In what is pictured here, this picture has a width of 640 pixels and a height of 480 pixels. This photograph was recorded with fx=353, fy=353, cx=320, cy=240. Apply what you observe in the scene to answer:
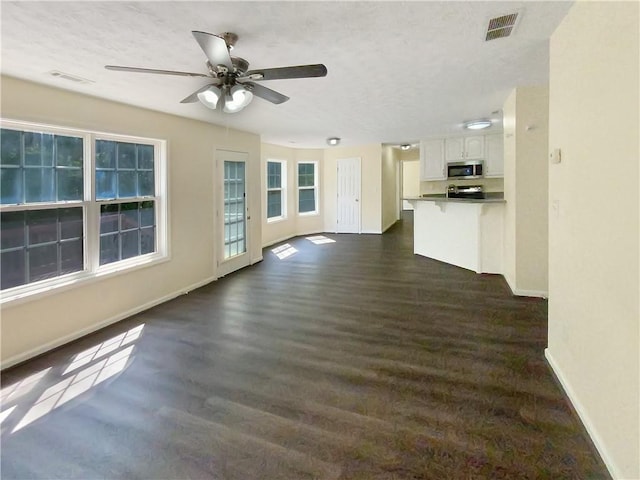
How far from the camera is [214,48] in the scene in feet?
6.56

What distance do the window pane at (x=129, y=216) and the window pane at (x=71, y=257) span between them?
565mm

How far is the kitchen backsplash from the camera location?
7.57 meters

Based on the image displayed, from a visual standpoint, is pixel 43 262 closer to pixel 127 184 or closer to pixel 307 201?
pixel 127 184

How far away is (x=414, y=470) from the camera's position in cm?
171

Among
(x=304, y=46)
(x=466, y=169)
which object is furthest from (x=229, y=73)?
(x=466, y=169)

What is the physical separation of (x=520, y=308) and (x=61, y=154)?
4.89 meters

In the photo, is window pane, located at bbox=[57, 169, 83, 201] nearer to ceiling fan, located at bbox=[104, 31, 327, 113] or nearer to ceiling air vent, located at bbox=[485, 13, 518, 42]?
ceiling fan, located at bbox=[104, 31, 327, 113]

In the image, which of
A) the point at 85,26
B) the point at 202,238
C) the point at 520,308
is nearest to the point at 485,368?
the point at 520,308

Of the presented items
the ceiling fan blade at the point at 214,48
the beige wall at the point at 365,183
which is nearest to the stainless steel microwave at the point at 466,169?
the beige wall at the point at 365,183

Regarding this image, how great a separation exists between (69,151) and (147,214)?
3.73ft

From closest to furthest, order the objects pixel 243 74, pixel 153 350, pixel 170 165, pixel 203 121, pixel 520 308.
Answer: pixel 243 74
pixel 153 350
pixel 520 308
pixel 170 165
pixel 203 121

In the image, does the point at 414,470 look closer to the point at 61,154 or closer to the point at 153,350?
A: the point at 153,350

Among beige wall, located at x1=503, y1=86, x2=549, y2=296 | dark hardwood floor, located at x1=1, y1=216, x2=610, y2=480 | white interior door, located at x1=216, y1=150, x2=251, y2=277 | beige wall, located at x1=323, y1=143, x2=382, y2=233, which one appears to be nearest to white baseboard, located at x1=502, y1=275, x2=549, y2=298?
beige wall, located at x1=503, y1=86, x2=549, y2=296

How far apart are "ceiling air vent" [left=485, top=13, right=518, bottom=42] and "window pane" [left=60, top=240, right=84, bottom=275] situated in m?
4.00
